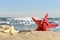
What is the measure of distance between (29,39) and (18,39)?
283 mm

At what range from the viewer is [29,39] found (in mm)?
4102

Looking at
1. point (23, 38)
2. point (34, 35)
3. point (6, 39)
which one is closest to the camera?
point (6, 39)

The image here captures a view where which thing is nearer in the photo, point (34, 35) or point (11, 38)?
point (11, 38)

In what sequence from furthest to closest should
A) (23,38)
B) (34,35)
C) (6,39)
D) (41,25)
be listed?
1. (41,25)
2. (34,35)
3. (23,38)
4. (6,39)

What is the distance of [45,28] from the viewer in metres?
5.56

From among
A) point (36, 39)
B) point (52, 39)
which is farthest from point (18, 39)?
point (52, 39)

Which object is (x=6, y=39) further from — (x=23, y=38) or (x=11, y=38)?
Answer: (x=23, y=38)

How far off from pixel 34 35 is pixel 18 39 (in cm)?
67

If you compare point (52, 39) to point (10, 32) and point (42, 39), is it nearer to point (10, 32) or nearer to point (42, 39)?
point (42, 39)

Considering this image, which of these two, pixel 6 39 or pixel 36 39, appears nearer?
pixel 6 39

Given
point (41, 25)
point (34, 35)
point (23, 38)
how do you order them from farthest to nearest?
point (41, 25) → point (34, 35) → point (23, 38)

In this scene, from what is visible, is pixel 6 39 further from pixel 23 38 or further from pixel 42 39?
pixel 42 39

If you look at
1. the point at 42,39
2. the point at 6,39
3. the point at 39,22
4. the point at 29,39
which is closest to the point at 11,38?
the point at 6,39

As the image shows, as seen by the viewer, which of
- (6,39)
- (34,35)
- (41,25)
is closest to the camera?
(6,39)
